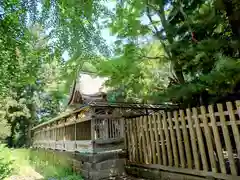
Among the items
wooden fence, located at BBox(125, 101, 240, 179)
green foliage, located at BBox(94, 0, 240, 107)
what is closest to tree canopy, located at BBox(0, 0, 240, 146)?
green foliage, located at BBox(94, 0, 240, 107)

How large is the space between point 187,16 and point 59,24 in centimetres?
389

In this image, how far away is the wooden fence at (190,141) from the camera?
374 cm

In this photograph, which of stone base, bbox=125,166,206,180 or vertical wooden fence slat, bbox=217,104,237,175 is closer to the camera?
vertical wooden fence slat, bbox=217,104,237,175

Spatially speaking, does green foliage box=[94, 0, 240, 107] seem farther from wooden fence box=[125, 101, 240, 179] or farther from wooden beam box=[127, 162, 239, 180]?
wooden beam box=[127, 162, 239, 180]

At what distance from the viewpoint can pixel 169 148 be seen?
4859 millimetres

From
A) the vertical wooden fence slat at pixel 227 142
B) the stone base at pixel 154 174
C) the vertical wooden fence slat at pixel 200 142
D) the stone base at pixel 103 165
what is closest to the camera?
the vertical wooden fence slat at pixel 227 142

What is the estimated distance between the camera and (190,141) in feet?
15.1

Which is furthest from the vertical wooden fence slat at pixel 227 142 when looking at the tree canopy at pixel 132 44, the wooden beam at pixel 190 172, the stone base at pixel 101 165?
the stone base at pixel 101 165

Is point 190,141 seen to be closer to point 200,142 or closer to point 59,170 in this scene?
point 200,142

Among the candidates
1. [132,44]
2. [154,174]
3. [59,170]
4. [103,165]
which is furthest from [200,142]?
[59,170]

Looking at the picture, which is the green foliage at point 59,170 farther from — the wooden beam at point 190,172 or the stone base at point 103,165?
the wooden beam at point 190,172

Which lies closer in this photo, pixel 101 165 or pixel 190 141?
pixel 190 141

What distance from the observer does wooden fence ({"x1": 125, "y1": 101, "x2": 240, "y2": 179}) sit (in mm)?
3744

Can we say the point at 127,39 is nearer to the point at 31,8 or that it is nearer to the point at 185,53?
the point at 185,53
